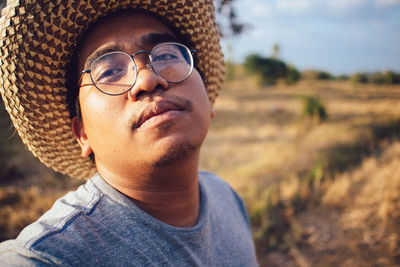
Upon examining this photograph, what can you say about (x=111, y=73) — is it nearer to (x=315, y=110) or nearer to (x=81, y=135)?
(x=81, y=135)

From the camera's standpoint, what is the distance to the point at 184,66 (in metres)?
1.55

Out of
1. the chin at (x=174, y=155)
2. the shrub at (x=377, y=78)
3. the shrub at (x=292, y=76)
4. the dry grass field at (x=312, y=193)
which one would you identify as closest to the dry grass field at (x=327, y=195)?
the dry grass field at (x=312, y=193)

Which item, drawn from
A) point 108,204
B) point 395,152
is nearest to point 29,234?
point 108,204

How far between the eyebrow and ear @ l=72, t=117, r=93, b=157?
0.40 m

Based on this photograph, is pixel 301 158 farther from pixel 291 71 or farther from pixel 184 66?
pixel 291 71

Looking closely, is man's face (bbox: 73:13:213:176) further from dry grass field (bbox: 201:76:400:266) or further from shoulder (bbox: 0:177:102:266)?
dry grass field (bbox: 201:76:400:266)

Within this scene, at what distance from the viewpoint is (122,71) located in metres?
1.38

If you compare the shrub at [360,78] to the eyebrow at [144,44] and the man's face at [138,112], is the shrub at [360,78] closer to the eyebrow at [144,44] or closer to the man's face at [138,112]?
→ the eyebrow at [144,44]

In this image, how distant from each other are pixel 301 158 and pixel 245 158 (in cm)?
238

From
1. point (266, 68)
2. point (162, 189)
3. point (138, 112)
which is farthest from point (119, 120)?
point (266, 68)

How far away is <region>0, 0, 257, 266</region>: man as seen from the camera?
1192 mm

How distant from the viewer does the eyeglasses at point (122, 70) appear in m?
1.36

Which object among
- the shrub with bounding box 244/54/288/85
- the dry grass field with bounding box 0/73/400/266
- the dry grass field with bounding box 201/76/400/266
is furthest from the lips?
the shrub with bounding box 244/54/288/85

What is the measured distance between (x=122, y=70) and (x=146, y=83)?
204 millimetres
